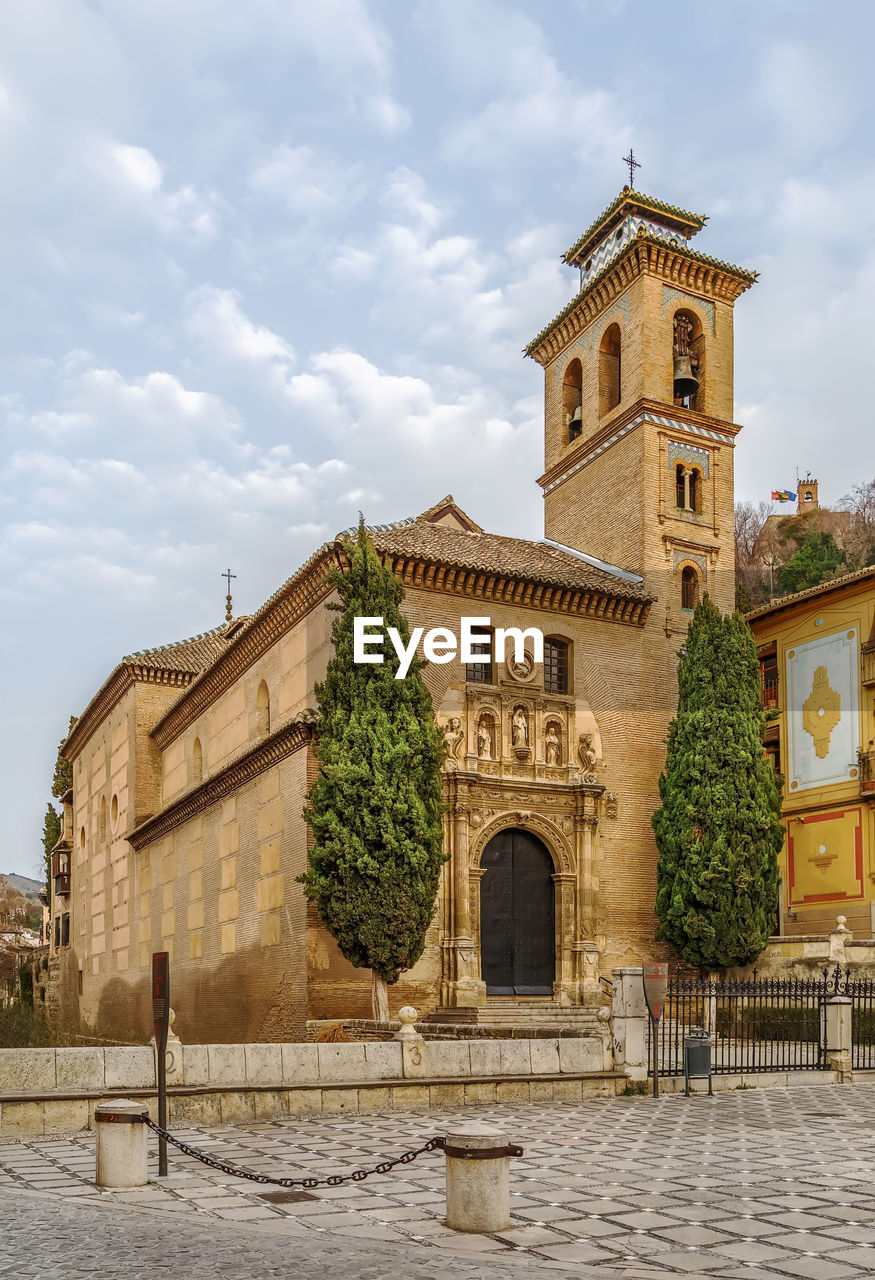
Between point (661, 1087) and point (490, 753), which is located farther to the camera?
point (490, 753)

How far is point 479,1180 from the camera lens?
6.66m

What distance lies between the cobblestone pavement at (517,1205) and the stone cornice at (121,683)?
23250mm

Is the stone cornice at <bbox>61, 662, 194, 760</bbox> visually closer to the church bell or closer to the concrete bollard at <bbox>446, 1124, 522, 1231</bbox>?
the church bell

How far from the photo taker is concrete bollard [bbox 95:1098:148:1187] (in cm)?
792

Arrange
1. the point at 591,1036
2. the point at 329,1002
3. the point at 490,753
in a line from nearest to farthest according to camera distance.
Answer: the point at 591,1036
the point at 329,1002
the point at 490,753

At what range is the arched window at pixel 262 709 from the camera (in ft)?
81.9

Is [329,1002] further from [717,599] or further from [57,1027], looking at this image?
[57,1027]

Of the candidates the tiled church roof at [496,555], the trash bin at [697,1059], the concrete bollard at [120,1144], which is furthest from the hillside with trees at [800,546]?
the concrete bollard at [120,1144]

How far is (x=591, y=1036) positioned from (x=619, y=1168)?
5783 millimetres

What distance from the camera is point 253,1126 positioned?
1142 centimetres

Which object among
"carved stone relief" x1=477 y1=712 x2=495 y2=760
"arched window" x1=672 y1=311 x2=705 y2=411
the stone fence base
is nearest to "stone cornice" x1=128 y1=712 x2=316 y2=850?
"carved stone relief" x1=477 y1=712 x2=495 y2=760

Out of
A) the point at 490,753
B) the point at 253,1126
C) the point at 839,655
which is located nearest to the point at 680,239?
the point at 839,655

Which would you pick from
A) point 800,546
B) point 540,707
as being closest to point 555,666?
point 540,707

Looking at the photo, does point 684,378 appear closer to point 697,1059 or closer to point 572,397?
point 572,397
